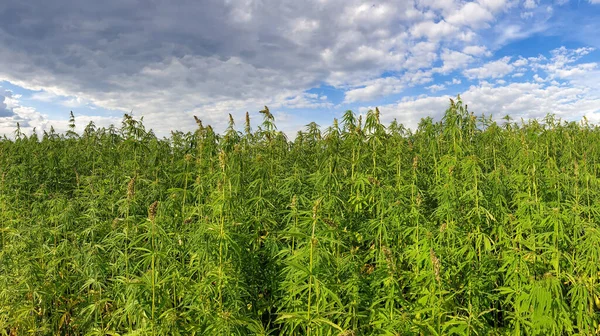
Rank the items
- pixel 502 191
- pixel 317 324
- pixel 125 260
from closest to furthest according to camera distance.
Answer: pixel 317 324, pixel 125 260, pixel 502 191

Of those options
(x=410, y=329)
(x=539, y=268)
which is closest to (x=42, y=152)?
(x=410, y=329)

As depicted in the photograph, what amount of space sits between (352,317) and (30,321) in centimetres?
401

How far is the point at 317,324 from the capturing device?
3072 mm

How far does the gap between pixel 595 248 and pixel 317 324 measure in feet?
11.1

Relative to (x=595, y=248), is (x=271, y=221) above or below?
above

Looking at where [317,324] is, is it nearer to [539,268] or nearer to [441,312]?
[441,312]

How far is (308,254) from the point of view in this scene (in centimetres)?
319

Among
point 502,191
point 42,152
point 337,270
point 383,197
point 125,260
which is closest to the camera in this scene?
point 337,270

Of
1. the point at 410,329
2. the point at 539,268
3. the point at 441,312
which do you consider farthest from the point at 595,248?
the point at 410,329

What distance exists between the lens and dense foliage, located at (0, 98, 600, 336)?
3414 mm

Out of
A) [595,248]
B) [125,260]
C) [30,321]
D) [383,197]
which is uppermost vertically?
[383,197]

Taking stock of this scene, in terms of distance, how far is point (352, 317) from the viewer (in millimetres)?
3492

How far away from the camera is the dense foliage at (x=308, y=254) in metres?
3.41

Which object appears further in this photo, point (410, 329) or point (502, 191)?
point (502, 191)
